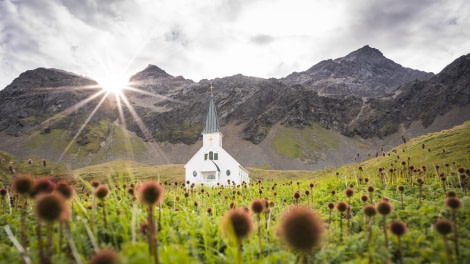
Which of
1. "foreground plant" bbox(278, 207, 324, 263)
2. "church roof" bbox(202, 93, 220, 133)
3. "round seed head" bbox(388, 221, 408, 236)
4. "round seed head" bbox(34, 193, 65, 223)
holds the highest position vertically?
"church roof" bbox(202, 93, 220, 133)

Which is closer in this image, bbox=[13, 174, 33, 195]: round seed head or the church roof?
bbox=[13, 174, 33, 195]: round seed head

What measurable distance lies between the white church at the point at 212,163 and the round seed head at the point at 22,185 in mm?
46193

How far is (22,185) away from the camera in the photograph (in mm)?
2754

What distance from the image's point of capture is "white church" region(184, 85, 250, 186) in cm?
5016

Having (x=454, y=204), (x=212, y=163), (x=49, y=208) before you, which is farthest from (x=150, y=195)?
(x=212, y=163)

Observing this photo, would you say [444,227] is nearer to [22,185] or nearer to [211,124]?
[22,185]

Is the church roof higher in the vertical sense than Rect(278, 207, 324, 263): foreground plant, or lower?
higher

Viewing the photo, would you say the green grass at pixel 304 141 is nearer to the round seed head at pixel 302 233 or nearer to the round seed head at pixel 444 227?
the round seed head at pixel 444 227

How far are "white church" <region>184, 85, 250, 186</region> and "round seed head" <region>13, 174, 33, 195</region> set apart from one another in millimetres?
46193

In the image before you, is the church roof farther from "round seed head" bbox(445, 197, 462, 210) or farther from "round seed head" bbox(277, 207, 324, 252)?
"round seed head" bbox(277, 207, 324, 252)

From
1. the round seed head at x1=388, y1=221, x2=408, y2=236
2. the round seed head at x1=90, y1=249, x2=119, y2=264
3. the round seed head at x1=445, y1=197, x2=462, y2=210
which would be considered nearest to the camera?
the round seed head at x1=90, y1=249, x2=119, y2=264

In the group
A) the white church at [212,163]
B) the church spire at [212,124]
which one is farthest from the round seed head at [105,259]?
the church spire at [212,124]

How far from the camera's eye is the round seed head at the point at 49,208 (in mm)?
2314

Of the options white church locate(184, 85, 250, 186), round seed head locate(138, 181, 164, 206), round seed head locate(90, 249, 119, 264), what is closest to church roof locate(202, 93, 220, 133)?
white church locate(184, 85, 250, 186)
